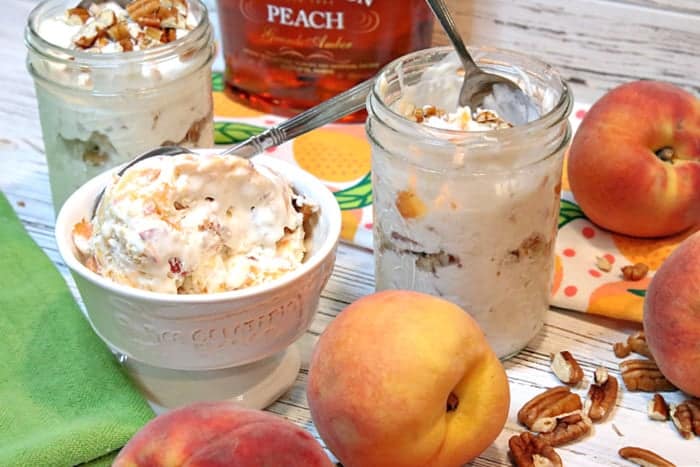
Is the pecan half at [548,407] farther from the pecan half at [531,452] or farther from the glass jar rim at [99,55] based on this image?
the glass jar rim at [99,55]

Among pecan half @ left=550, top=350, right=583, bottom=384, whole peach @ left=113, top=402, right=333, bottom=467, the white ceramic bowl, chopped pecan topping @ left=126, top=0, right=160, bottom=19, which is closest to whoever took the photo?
whole peach @ left=113, top=402, right=333, bottom=467

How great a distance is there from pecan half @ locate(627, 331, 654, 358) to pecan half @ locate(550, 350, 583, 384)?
0.05 metres

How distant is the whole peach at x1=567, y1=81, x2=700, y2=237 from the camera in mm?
856

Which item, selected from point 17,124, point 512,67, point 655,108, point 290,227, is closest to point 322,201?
point 290,227

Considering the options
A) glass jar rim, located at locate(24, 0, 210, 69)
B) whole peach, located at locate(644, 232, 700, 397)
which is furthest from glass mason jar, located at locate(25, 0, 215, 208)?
whole peach, located at locate(644, 232, 700, 397)

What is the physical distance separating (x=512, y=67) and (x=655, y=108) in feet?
0.54

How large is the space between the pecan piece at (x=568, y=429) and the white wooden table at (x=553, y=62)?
49 mm

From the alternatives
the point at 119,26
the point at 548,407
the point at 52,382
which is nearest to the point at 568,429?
the point at 548,407

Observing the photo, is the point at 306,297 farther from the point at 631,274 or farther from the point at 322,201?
the point at 631,274

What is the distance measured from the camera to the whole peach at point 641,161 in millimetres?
856

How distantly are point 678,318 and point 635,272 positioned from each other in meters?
0.14

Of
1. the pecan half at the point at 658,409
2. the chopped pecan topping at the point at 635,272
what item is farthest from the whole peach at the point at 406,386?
the chopped pecan topping at the point at 635,272

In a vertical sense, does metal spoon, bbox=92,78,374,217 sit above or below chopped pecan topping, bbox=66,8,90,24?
below

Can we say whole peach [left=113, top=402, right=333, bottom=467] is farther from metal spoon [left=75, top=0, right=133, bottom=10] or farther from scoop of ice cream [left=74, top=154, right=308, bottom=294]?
metal spoon [left=75, top=0, right=133, bottom=10]
